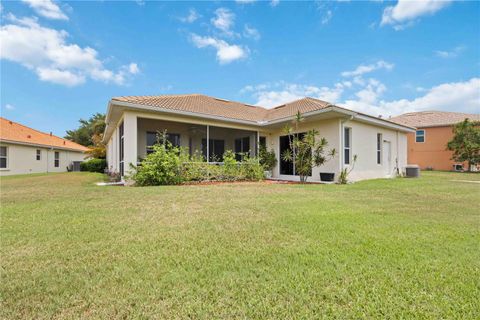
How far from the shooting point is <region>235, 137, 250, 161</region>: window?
14702 mm

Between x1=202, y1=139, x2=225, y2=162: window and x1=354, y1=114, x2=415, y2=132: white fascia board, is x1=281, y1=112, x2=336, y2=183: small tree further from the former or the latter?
x1=202, y1=139, x2=225, y2=162: window

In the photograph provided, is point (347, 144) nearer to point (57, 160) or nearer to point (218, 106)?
point (218, 106)

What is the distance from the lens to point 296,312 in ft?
6.01

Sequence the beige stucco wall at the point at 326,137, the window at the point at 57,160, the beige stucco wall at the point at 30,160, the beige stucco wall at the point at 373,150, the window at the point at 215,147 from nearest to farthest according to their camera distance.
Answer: the beige stucco wall at the point at 326,137 → the beige stucco wall at the point at 373,150 → the window at the point at 215,147 → the beige stucco wall at the point at 30,160 → the window at the point at 57,160

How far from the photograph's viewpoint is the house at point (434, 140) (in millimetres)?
21453

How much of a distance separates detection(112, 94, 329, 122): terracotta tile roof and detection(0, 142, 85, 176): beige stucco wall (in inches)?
576

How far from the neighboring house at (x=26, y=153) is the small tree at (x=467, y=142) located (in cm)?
3434

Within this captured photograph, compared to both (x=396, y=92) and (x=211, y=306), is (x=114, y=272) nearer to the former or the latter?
(x=211, y=306)

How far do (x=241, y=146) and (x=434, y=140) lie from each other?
19287 millimetres

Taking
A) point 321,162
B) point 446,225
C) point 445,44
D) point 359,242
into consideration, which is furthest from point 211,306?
point 445,44

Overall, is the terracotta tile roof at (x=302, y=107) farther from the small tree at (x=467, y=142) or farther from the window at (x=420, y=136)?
the window at (x=420, y=136)

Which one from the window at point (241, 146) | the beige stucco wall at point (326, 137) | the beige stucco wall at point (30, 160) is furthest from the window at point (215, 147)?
the beige stucco wall at point (30, 160)

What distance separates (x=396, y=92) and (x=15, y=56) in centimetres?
2645

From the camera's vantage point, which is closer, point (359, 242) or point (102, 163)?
point (359, 242)
